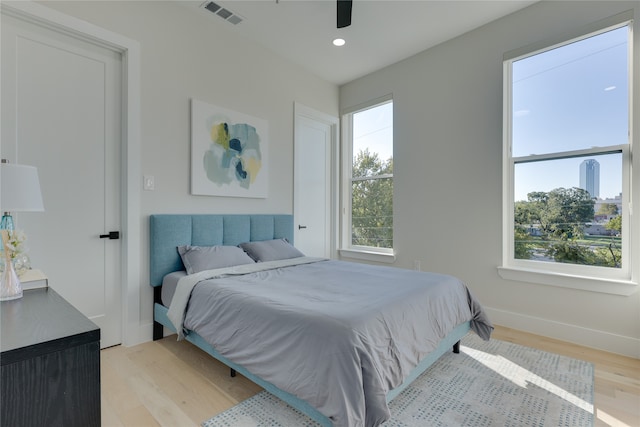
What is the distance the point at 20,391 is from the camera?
0.83 metres

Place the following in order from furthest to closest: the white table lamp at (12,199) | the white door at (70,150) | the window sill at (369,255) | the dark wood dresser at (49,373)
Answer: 1. the window sill at (369,255)
2. the white door at (70,150)
3. the white table lamp at (12,199)
4. the dark wood dresser at (49,373)

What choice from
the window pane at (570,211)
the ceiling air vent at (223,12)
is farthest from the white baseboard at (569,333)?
the ceiling air vent at (223,12)

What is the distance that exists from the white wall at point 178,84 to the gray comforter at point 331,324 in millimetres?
878

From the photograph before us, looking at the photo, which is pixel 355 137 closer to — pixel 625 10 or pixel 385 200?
pixel 385 200

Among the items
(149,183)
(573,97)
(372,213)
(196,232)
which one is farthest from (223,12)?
(573,97)

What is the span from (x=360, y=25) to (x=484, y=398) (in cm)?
330

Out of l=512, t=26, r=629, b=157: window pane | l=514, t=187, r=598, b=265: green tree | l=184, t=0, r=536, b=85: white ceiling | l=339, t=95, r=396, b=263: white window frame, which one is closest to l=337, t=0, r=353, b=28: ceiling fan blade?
l=184, t=0, r=536, b=85: white ceiling

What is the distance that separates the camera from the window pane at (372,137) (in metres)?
4.09

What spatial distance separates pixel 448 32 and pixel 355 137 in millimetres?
1729

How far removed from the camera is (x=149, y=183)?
2.63 metres

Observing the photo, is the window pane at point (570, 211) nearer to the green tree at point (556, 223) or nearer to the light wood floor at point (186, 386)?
the green tree at point (556, 223)

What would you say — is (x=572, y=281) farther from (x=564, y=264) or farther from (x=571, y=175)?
(x=571, y=175)

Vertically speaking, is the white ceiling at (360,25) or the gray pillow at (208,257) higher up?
the white ceiling at (360,25)

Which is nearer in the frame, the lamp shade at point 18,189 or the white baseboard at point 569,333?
the lamp shade at point 18,189
